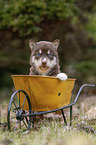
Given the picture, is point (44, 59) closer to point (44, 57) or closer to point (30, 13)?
point (44, 57)

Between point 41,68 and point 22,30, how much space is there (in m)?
2.76

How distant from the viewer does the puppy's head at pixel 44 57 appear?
287 cm

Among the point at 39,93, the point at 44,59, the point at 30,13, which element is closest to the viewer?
the point at 39,93

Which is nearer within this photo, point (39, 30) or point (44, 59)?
point (44, 59)

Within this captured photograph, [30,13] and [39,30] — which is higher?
[30,13]

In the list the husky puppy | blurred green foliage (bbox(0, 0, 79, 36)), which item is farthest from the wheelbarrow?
blurred green foliage (bbox(0, 0, 79, 36))

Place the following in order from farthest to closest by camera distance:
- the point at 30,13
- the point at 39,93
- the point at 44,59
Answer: the point at 30,13, the point at 44,59, the point at 39,93

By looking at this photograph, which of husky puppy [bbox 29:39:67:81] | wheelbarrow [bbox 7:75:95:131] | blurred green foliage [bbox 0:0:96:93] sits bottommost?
wheelbarrow [bbox 7:75:95:131]

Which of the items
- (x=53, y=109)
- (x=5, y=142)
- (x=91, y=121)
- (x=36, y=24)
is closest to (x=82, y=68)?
(x=36, y=24)

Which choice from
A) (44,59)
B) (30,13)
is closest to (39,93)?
(44,59)

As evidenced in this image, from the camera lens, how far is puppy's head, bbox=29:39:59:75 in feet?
9.42

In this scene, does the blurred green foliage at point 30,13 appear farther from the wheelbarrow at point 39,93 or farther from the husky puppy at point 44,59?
the wheelbarrow at point 39,93

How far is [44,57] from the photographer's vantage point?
9.41ft

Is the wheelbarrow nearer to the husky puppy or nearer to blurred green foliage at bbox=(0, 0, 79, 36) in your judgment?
the husky puppy
